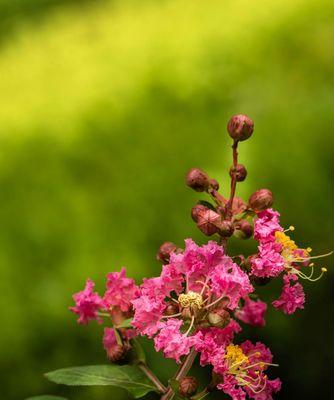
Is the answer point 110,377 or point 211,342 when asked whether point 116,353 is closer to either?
point 110,377

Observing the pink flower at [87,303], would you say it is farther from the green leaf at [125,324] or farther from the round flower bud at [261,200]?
the round flower bud at [261,200]

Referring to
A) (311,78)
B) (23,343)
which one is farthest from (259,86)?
(23,343)

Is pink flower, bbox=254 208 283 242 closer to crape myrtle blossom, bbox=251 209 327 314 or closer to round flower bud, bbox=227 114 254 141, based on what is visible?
crape myrtle blossom, bbox=251 209 327 314

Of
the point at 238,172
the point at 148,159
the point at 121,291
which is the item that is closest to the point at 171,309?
the point at 121,291

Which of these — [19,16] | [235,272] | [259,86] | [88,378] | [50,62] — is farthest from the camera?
[19,16]

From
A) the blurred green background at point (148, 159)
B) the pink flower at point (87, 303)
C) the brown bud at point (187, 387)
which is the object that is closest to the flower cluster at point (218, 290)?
the brown bud at point (187, 387)

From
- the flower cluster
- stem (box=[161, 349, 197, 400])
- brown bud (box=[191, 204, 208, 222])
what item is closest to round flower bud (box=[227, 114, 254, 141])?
the flower cluster

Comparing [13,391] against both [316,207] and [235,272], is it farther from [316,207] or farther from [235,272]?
[235,272]
